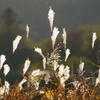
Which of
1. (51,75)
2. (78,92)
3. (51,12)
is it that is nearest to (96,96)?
(78,92)

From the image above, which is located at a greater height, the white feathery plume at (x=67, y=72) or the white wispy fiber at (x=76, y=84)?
the white feathery plume at (x=67, y=72)

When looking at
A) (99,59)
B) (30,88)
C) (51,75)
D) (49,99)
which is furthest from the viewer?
(99,59)

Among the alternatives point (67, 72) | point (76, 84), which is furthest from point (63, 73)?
point (76, 84)

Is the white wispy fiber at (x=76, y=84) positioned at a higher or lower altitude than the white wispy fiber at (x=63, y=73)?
lower

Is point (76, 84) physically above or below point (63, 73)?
below

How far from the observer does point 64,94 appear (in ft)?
6.13

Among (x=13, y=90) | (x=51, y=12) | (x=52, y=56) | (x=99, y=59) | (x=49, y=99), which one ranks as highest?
(x=51, y=12)

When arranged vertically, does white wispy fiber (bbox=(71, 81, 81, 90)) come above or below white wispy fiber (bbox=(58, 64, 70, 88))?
below

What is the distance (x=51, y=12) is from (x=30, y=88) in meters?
0.53

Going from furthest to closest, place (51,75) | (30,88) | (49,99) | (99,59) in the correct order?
1. (99,59)
2. (51,75)
3. (30,88)
4. (49,99)

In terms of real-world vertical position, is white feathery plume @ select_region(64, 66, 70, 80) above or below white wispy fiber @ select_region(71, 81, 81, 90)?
above

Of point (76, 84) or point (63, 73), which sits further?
point (63, 73)

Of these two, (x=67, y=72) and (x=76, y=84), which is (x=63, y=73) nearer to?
(x=67, y=72)

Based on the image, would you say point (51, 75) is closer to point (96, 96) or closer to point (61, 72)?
point (61, 72)
